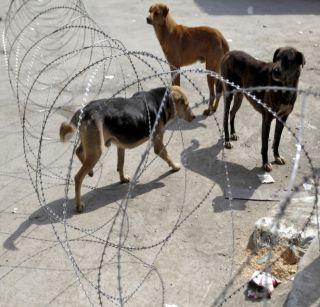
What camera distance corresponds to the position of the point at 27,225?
5574mm

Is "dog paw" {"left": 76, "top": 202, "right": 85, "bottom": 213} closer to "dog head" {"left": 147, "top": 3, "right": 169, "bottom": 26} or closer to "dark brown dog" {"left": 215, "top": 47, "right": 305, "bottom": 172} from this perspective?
"dark brown dog" {"left": 215, "top": 47, "right": 305, "bottom": 172}

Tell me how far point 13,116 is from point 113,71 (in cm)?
232

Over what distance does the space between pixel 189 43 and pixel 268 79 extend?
2.10 metres

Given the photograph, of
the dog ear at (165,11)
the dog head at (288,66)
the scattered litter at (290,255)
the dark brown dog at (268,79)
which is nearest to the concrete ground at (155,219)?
the scattered litter at (290,255)

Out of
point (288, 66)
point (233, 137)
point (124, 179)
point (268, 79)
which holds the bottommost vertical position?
point (124, 179)

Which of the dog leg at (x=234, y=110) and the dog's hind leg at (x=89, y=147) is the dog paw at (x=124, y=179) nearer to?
the dog's hind leg at (x=89, y=147)

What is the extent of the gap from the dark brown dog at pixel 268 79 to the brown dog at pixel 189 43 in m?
0.84

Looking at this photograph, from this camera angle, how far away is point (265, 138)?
630cm

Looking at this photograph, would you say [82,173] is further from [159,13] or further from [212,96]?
[159,13]

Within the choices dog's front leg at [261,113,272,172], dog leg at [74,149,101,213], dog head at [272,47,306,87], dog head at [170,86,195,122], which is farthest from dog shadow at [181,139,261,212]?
dog leg at [74,149,101,213]

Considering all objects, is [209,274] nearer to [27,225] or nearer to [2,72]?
[27,225]

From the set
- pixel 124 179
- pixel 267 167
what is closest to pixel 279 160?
pixel 267 167

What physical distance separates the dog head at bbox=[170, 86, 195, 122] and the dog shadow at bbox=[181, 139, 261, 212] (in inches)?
30.5

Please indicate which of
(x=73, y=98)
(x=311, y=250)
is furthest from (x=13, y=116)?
(x=311, y=250)
